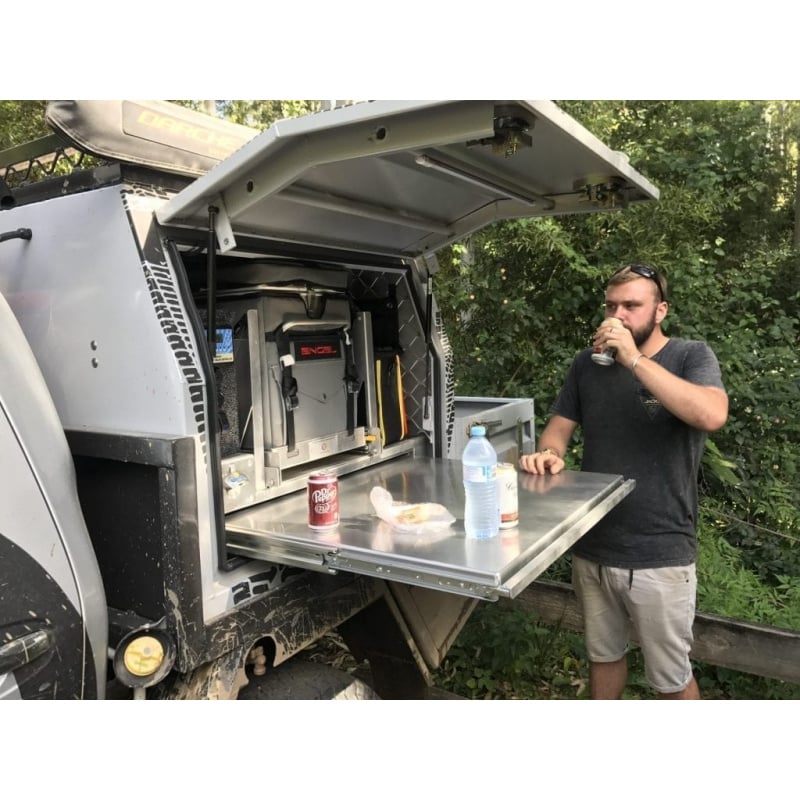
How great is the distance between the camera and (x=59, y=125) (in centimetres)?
189

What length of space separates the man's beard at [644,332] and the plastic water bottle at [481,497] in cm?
103

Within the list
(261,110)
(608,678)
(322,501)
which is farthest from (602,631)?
(261,110)

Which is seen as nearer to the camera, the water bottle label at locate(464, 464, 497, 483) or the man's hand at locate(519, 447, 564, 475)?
the water bottle label at locate(464, 464, 497, 483)

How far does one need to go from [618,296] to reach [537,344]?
11.8ft

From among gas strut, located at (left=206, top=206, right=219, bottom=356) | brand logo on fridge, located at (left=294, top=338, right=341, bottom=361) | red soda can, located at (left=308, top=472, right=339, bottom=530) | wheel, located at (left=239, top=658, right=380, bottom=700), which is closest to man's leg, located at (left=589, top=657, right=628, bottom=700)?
wheel, located at (left=239, top=658, right=380, bottom=700)

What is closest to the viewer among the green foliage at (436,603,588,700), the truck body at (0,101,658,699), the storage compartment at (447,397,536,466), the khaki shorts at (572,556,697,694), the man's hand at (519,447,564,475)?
the truck body at (0,101,658,699)

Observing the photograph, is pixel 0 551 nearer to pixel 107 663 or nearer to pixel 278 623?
pixel 107 663

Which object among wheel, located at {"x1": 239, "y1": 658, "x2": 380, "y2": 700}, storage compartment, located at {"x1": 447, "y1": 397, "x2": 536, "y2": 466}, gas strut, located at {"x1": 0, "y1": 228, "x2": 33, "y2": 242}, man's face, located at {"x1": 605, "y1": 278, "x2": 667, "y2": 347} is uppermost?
gas strut, located at {"x1": 0, "y1": 228, "x2": 33, "y2": 242}

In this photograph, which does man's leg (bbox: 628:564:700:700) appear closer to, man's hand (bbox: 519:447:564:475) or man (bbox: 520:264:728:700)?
man (bbox: 520:264:728:700)

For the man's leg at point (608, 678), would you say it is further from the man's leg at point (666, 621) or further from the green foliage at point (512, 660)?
the green foliage at point (512, 660)

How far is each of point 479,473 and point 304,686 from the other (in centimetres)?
105

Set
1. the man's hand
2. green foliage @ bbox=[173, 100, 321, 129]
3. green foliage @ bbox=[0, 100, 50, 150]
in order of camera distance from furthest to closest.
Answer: green foliage @ bbox=[173, 100, 321, 129] → green foliage @ bbox=[0, 100, 50, 150] → the man's hand

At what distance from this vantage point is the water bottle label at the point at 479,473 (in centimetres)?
192

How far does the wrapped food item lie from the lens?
2031mm
